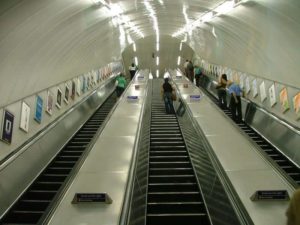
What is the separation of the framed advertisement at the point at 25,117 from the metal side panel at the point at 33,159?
0.40 m

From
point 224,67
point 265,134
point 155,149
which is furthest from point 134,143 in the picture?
point 224,67

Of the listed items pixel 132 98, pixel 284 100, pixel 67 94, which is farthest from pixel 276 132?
pixel 67 94

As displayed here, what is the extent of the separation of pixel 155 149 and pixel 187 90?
661 centimetres

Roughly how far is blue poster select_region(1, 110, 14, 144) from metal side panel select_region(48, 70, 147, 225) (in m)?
1.52

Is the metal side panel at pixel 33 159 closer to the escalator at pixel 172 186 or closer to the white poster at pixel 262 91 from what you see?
the escalator at pixel 172 186

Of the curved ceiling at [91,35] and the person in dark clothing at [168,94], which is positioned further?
the person in dark clothing at [168,94]

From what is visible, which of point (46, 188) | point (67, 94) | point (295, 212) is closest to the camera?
point (295, 212)

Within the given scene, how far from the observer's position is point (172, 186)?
662cm

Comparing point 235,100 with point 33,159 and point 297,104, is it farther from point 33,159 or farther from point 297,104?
point 33,159

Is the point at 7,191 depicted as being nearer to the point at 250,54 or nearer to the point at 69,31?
the point at 69,31

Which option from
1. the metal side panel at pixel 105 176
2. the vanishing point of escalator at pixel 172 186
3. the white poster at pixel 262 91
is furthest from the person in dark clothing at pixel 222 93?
the metal side panel at pixel 105 176

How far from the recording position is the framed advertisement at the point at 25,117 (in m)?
7.42

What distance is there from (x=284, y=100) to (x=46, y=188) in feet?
20.1

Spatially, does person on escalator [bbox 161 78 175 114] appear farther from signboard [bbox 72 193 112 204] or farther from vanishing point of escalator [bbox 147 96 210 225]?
signboard [bbox 72 193 112 204]
